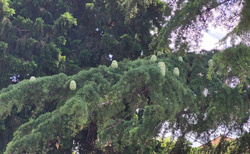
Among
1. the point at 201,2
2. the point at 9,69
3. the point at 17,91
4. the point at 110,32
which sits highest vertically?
the point at 110,32

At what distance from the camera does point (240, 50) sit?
16.9ft

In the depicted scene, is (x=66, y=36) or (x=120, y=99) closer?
(x=120, y=99)

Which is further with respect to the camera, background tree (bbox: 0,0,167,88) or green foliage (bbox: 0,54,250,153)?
background tree (bbox: 0,0,167,88)

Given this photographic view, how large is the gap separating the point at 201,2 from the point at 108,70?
2.25 meters

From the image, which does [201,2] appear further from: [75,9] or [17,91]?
[75,9]

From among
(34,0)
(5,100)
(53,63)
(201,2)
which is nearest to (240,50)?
(201,2)

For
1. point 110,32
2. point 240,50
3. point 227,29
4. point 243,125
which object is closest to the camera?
point 240,50

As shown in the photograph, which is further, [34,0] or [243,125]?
[34,0]

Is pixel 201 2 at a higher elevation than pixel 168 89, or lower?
higher

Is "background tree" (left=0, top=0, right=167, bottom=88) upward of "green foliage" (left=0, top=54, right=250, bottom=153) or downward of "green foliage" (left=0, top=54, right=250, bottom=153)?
upward

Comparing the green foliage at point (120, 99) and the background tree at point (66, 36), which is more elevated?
the background tree at point (66, 36)

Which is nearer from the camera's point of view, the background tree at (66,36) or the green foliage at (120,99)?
the green foliage at (120,99)

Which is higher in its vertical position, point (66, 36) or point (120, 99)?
point (66, 36)

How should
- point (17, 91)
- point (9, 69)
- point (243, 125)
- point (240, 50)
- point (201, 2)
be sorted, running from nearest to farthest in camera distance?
1. point (240, 50)
2. point (201, 2)
3. point (17, 91)
4. point (243, 125)
5. point (9, 69)
